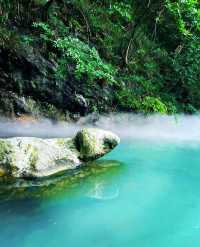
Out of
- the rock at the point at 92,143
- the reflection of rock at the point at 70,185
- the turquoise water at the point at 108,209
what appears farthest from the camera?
the rock at the point at 92,143

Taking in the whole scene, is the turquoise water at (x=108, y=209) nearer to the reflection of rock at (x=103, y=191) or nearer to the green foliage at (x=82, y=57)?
the reflection of rock at (x=103, y=191)

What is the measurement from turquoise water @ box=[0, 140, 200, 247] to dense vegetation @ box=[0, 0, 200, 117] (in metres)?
2.57

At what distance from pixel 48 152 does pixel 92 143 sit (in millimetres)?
880

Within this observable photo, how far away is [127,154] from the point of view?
7430 millimetres

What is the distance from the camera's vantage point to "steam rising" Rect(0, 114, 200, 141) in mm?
8383

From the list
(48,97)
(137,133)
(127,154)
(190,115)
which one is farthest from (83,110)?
(190,115)

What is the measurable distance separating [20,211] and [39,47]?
571 centimetres

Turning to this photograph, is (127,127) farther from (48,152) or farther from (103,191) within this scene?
(103,191)

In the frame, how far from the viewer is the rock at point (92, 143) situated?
238 inches

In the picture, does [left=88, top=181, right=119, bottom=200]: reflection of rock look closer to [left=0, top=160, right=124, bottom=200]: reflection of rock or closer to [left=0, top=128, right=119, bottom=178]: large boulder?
[left=0, top=160, right=124, bottom=200]: reflection of rock

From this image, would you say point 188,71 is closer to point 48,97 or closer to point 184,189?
point 48,97

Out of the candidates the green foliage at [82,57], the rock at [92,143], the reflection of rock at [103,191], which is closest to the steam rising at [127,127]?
the green foliage at [82,57]

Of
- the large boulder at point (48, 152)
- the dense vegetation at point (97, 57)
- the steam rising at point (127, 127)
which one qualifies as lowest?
the steam rising at point (127, 127)

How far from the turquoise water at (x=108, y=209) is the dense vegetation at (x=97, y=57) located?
2574 millimetres
